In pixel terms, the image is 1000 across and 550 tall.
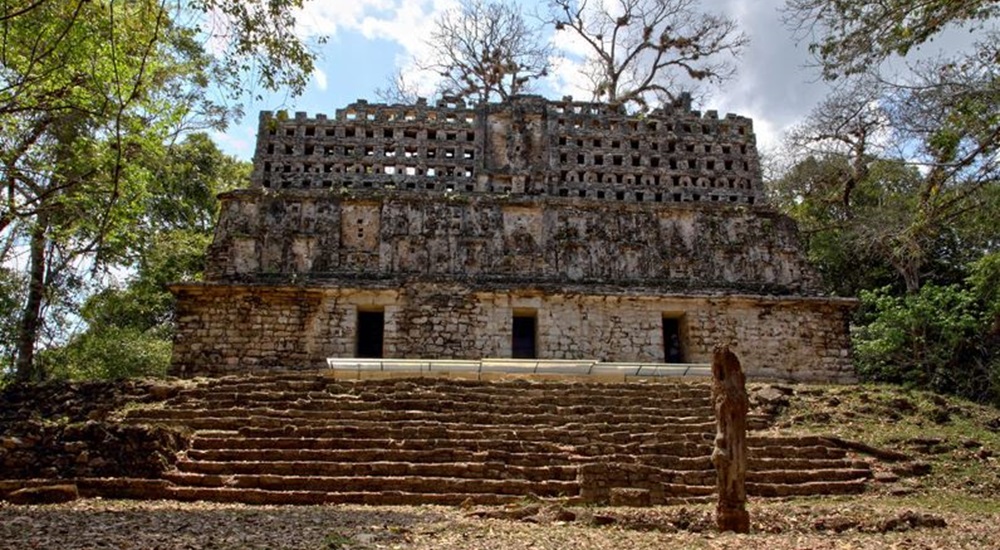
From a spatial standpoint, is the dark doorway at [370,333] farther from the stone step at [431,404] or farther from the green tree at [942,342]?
the green tree at [942,342]

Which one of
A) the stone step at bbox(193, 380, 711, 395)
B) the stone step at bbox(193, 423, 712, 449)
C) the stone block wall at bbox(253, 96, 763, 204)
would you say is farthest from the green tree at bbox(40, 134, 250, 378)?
the stone step at bbox(193, 423, 712, 449)

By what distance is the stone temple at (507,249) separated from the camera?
1702 centimetres

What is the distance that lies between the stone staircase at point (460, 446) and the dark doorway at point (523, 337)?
4.12 metres

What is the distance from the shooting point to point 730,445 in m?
7.75

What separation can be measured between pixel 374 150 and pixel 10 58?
10102 mm

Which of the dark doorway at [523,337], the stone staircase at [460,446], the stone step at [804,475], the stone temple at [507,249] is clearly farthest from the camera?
the dark doorway at [523,337]

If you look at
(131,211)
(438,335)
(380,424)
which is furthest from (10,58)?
(438,335)

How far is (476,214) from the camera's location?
18.8 m

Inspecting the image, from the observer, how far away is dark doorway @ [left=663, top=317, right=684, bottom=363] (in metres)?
18.0

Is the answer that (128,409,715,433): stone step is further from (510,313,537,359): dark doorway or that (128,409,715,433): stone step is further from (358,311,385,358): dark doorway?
(358,311,385,358): dark doorway

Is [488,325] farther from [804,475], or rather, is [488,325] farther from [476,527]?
[476,527]

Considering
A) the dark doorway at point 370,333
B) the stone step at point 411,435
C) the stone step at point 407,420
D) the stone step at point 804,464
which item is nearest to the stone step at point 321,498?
the stone step at point 411,435

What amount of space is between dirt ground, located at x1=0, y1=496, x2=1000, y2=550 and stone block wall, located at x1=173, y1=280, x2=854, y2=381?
794 cm

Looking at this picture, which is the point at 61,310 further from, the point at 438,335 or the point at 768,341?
the point at 768,341
